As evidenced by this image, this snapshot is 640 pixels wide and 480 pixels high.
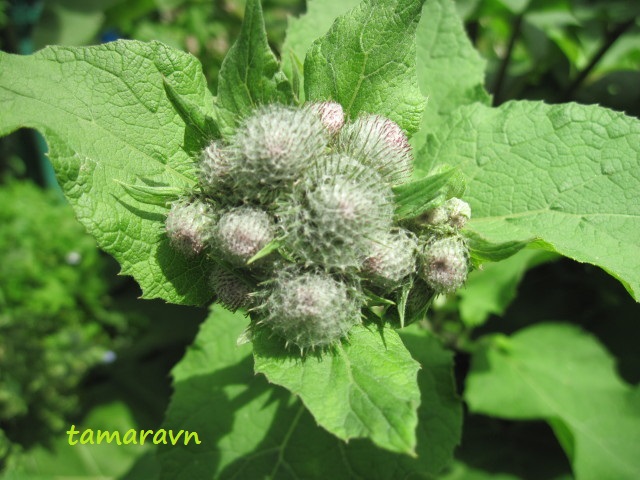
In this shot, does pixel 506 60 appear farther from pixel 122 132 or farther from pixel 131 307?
pixel 131 307

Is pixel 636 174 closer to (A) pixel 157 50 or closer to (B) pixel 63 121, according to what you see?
(A) pixel 157 50

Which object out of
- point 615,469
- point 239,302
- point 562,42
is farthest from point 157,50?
point 615,469

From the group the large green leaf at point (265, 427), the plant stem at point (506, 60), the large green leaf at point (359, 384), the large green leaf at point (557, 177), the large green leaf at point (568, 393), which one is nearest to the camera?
the large green leaf at point (359, 384)

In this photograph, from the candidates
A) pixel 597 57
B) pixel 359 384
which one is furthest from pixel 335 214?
pixel 597 57

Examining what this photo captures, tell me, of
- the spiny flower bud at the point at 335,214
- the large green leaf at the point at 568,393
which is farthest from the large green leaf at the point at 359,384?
the large green leaf at the point at 568,393

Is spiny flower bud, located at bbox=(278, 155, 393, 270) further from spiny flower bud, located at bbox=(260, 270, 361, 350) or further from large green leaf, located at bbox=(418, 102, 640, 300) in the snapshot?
large green leaf, located at bbox=(418, 102, 640, 300)

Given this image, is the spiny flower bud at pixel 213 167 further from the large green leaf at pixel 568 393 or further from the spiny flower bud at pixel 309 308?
the large green leaf at pixel 568 393

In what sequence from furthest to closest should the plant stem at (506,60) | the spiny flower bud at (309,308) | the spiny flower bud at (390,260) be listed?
the plant stem at (506,60)
the spiny flower bud at (390,260)
the spiny flower bud at (309,308)
